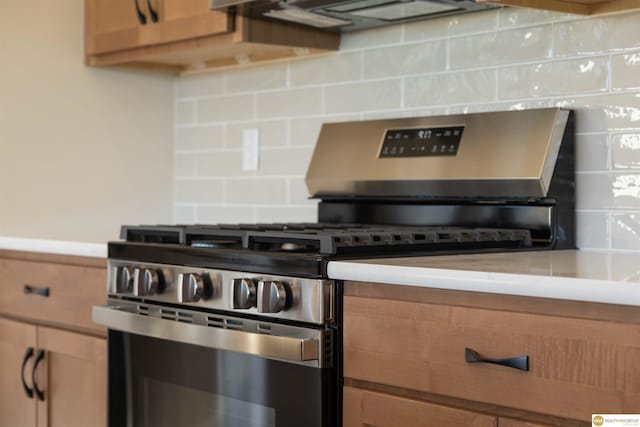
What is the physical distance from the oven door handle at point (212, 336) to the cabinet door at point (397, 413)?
0.33 ft

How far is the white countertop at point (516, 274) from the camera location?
1.15 metres

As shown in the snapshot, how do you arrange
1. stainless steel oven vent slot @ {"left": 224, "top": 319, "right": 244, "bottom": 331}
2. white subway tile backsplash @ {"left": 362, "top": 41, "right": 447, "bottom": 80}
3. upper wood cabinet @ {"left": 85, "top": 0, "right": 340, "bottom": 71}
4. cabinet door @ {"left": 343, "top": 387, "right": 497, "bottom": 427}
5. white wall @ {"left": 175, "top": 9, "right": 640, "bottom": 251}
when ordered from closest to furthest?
cabinet door @ {"left": 343, "top": 387, "right": 497, "bottom": 427} → stainless steel oven vent slot @ {"left": 224, "top": 319, "right": 244, "bottom": 331} → white wall @ {"left": 175, "top": 9, "right": 640, "bottom": 251} → white subway tile backsplash @ {"left": 362, "top": 41, "right": 447, "bottom": 80} → upper wood cabinet @ {"left": 85, "top": 0, "right": 340, "bottom": 71}

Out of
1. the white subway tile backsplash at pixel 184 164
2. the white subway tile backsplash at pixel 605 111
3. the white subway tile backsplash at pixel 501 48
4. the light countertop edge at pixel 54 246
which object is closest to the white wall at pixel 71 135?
the white subway tile backsplash at pixel 184 164

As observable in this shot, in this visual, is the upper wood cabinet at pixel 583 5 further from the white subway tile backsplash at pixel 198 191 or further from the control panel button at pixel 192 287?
the white subway tile backsplash at pixel 198 191

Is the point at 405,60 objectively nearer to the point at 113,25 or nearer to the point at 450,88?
the point at 450,88

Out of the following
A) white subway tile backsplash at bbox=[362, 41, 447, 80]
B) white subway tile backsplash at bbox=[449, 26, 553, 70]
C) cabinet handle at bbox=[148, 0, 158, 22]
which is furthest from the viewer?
cabinet handle at bbox=[148, 0, 158, 22]

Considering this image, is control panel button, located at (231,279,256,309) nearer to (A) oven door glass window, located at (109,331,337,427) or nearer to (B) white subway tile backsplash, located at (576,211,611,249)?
(A) oven door glass window, located at (109,331,337,427)

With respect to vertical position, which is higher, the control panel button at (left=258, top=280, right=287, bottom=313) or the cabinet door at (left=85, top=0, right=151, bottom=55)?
the cabinet door at (left=85, top=0, right=151, bottom=55)

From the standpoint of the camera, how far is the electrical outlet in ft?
8.73

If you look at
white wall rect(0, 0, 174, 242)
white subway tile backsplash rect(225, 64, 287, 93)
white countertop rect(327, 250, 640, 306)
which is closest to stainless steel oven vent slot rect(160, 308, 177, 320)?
white countertop rect(327, 250, 640, 306)

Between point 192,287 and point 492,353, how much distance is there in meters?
0.63

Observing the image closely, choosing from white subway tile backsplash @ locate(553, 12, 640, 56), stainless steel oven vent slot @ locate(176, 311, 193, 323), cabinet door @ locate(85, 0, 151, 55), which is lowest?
stainless steel oven vent slot @ locate(176, 311, 193, 323)

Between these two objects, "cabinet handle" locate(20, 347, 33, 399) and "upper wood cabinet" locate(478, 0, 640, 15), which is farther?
"cabinet handle" locate(20, 347, 33, 399)

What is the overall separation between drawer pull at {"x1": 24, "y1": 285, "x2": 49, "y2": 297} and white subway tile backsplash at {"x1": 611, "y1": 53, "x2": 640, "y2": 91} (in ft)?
4.60
